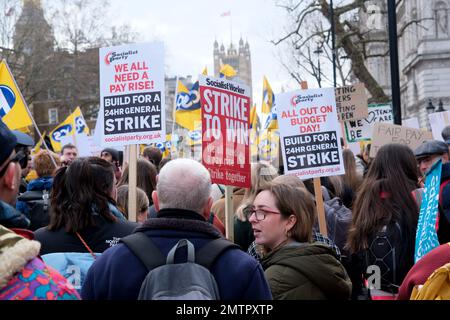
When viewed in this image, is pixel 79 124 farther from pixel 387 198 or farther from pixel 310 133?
pixel 387 198

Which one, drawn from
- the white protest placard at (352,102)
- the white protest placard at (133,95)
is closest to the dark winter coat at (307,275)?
the white protest placard at (133,95)

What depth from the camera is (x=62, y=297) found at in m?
2.47

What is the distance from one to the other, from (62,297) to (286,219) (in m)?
2.18

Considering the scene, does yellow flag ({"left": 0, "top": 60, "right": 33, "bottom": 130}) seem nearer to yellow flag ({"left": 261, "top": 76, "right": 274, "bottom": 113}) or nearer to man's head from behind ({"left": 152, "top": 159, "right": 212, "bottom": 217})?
man's head from behind ({"left": 152, "top": 159, "right": 212, "bottom": 217})

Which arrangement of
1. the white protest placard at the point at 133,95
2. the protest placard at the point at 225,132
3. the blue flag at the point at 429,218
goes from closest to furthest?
the blue flag at the point at 429,218 < the protest placard at the point at 225,132 < the white protest placard at the point at 133,95

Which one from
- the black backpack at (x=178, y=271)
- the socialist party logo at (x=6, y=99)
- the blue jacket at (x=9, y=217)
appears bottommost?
the black backpack at (x=178, y=271)

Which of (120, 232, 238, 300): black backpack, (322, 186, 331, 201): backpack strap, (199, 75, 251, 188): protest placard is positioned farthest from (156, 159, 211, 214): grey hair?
(322, 186, 331, 201): backpack strap

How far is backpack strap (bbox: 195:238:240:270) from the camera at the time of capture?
320cm

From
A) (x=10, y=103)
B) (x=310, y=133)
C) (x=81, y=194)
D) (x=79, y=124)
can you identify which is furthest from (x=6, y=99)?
(x=79, y=124)

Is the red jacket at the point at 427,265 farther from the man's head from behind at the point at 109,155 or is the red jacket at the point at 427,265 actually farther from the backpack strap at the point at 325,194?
the man's head from behind at the point at 109,155

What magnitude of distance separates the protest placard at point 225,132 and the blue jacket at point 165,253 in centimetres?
247

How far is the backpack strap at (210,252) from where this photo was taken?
3.20m
